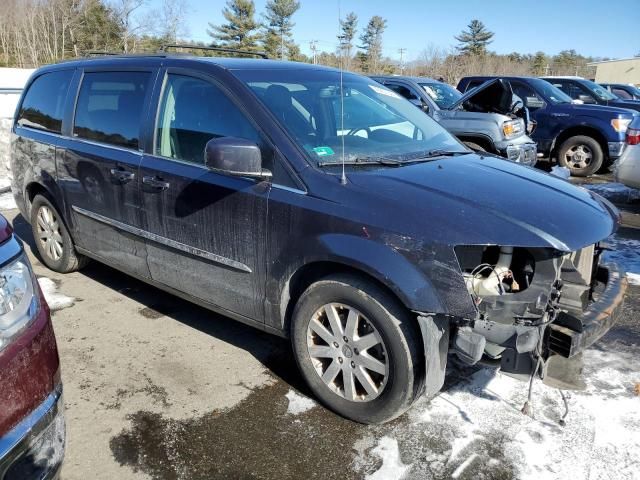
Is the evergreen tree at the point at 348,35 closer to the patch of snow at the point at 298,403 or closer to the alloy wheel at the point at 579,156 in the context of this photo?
the patch of snow at the point at 298,403

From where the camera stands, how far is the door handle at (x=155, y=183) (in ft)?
10.9

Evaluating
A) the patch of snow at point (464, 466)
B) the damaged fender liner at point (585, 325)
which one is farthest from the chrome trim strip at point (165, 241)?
the damaged fender liner at point (585, 325)

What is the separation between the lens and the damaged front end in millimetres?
2369

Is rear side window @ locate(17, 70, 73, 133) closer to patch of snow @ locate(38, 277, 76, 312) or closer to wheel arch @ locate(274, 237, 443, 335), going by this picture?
patch of snow @ locate(38, 277, 76, 312)

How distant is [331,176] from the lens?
8.86 ft

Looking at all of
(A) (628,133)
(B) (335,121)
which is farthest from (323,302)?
(A) (628,133)

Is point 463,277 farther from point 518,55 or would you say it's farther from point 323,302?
point 518,55

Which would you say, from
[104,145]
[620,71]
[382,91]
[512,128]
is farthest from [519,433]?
[620,71]

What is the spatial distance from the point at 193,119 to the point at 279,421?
74.8 inches

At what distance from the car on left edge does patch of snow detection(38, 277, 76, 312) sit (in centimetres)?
252

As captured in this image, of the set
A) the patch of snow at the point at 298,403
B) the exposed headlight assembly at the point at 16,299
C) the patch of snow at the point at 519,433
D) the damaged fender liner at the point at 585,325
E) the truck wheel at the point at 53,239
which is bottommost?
the patch of snow at the point at 298,403

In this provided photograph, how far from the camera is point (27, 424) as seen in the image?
1.66 m

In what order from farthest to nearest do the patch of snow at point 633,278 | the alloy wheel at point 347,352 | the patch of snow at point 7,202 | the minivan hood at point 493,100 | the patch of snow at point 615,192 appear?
the minivan hood at point 493,100
the patch of snow at point 615,192
the patch of snow at point 7,202
the patch of snow at point 633,278
the alloy wheel at point 347,352

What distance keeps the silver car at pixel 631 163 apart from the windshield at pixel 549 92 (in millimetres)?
3842
